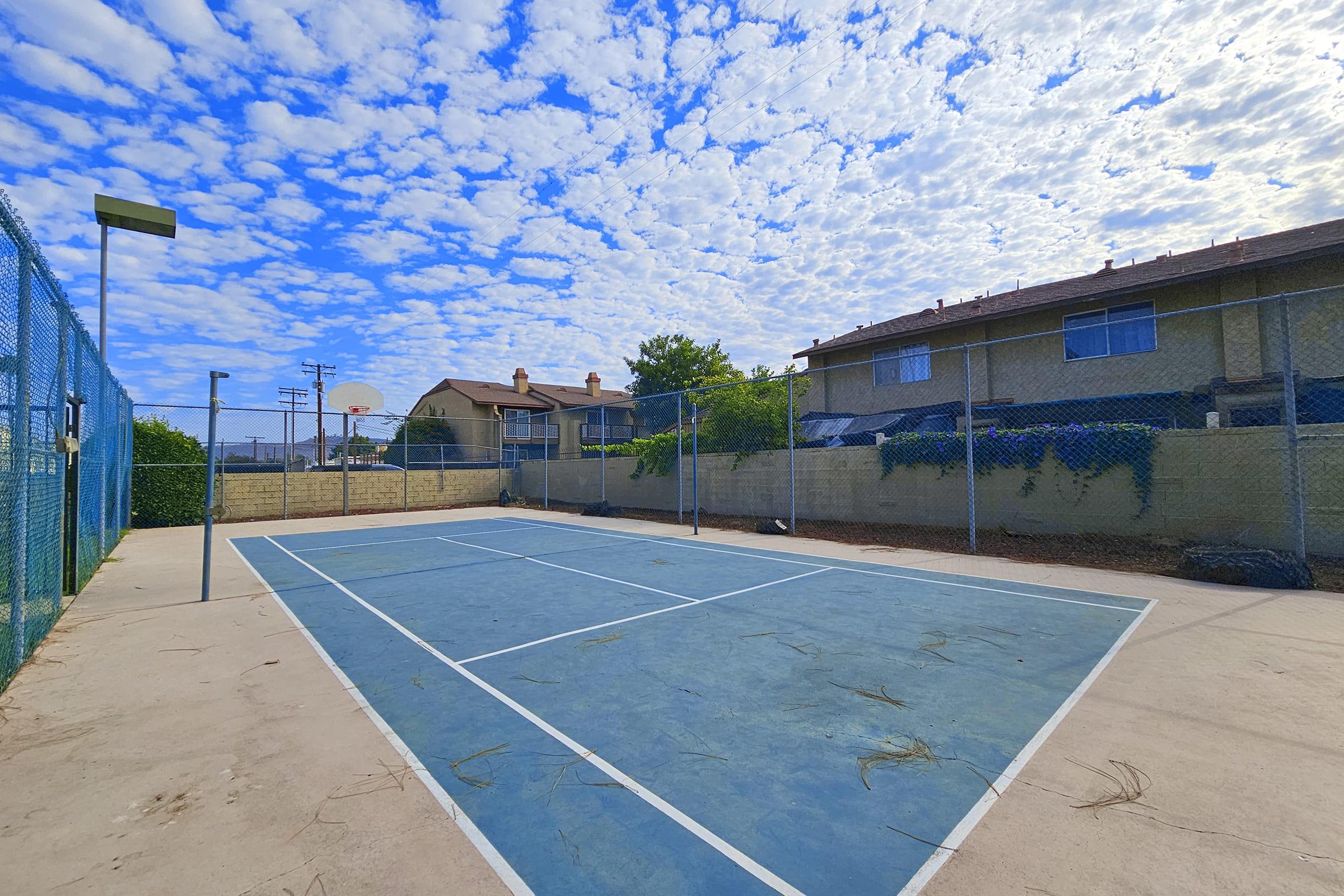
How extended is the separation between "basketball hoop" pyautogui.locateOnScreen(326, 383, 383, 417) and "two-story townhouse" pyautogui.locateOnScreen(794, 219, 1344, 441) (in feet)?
44.8

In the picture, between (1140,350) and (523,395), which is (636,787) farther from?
(523,395)

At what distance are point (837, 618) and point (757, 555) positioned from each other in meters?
3.69

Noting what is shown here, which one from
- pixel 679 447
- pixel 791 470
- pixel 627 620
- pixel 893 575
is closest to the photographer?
pixel 627 620

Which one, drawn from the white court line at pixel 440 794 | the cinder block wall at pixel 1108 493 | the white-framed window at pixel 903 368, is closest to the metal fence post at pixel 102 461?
the white court line at pixel 440 794

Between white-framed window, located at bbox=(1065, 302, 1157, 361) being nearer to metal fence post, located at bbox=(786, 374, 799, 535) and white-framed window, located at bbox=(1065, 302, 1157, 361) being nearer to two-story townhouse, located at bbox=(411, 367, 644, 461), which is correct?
metal fence post, located at bbox=(786, 374, 799, 535)

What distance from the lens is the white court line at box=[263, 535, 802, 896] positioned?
6.34 feet

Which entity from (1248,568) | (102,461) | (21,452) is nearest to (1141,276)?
(1248,568)

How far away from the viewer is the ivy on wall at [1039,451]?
8.06 metres

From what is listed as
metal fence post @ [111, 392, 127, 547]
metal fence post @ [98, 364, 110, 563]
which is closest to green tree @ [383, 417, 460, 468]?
metal fence post @ [111, 392, 127, 547]

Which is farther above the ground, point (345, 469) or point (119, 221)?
point (119, 221)

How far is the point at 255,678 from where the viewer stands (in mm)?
3861

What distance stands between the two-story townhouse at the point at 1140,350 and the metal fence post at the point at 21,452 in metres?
8.95

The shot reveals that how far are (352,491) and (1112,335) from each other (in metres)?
20.8

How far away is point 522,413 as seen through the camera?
37.8 m
